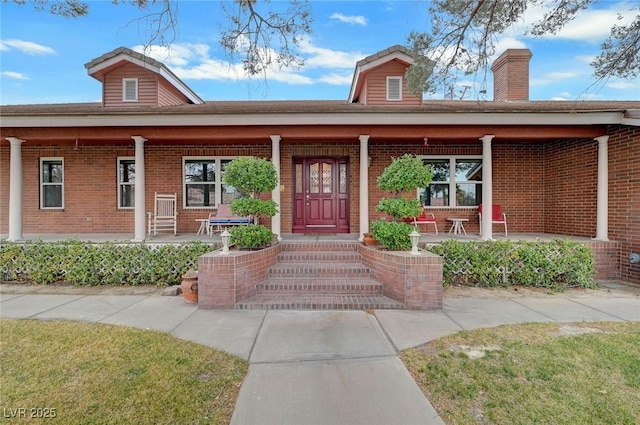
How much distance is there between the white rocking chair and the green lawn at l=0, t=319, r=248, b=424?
4.61 meters

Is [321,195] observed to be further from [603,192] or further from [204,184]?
[603,192]

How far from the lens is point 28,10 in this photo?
363 centimetres

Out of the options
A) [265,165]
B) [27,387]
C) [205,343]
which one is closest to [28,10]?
[265,165]

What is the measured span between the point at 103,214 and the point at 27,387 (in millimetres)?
7553

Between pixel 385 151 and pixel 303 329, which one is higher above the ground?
pixel 385 151

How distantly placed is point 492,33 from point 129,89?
32.2ft

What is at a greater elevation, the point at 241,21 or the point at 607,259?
the point at 241,21

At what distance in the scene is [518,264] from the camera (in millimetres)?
6258

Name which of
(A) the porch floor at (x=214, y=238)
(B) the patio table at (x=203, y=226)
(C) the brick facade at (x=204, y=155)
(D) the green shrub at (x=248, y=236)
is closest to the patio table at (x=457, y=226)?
(C) the brick facade at (x=204, y=155)

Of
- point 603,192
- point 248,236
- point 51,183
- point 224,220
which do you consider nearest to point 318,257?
point 248,236

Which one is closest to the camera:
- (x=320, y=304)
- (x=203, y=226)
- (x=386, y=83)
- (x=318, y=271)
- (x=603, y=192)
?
(x=320, y=304)

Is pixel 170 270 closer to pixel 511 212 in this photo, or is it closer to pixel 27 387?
pixel 27 387

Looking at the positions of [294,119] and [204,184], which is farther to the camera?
[204,184]

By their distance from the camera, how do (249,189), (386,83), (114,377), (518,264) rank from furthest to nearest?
(386,83) → (518,264) → (249,189) → (114,377)
